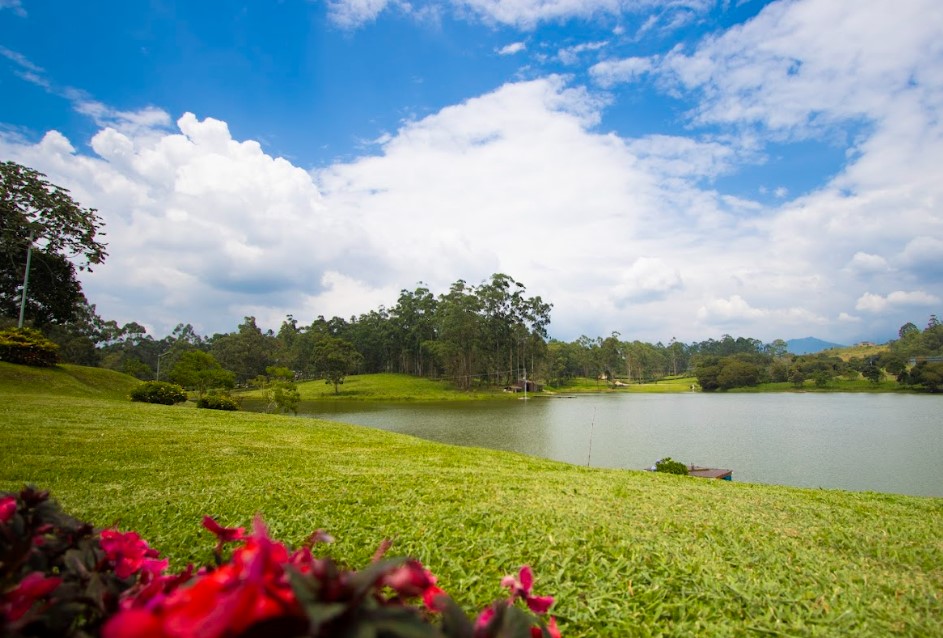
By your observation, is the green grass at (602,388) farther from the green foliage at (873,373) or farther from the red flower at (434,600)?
the red flower at (434,600)

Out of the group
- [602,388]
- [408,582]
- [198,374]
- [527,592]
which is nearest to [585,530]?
[527,592]

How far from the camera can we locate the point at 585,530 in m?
3.09

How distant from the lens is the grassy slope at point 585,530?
230cm

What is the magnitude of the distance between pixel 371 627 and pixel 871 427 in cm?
2953

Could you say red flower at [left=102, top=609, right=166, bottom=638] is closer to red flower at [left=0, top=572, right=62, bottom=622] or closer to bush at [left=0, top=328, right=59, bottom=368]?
red flower at [left=0, top=572, right=62, bottom=622]

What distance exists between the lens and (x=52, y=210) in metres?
17.6

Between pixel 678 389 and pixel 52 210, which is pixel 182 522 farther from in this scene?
pixel 678 389

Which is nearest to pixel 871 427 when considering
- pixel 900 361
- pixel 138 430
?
pixel 138 430

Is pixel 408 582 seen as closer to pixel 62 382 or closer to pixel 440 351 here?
pixel 62 382

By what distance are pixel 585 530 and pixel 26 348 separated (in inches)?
882

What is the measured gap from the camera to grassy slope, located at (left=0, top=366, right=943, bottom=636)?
7.55 ft

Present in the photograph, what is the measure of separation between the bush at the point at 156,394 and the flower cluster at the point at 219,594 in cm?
1846

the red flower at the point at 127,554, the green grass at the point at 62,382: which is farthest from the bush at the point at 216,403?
the red flower at the point at 127,554

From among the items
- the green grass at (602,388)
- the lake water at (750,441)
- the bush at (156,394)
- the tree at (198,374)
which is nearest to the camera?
the lake water at (750,441)
